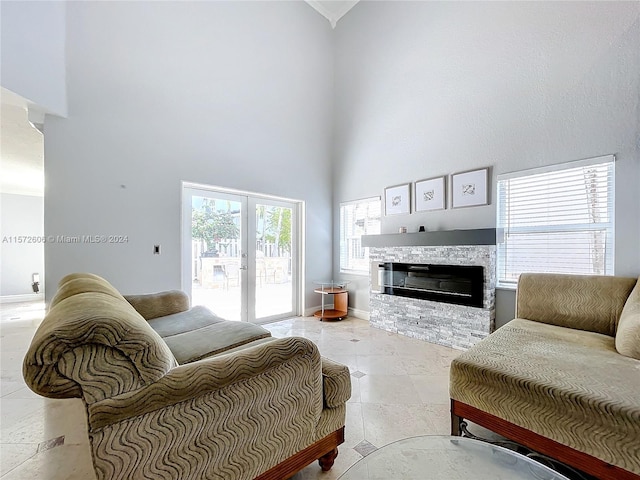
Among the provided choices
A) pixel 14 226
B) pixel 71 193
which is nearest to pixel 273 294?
Answer: pixel 71 193

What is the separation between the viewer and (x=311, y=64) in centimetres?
465

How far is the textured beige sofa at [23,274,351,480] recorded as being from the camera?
0.79 meters

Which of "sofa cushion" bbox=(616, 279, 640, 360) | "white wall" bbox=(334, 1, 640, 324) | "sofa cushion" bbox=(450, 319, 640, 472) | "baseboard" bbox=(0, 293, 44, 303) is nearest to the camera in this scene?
"sofa cushion" bbox=(450, 319, 640, 472)

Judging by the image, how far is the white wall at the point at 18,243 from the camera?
5.96 metres

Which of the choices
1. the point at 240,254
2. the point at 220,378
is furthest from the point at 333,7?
the point at 220,378

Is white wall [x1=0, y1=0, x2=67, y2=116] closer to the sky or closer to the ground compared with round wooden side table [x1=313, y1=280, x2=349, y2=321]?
closer to the sky

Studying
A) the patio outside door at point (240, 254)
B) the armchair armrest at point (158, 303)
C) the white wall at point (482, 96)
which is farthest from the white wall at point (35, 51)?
the white wall at point (482, 96)

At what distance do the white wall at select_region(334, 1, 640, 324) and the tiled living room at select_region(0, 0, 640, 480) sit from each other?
25 millimetres

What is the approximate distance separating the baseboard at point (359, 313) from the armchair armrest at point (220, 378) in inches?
123

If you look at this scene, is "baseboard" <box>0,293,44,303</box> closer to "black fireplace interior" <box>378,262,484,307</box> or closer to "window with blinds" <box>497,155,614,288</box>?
"black fireplace interior" <box>378,262,484,307</box>

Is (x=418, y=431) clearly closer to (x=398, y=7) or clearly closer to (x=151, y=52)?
(x=151, y=52)

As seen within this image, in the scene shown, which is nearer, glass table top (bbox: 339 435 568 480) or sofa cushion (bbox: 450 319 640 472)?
glass table top (bbox: 339 435 568 480)

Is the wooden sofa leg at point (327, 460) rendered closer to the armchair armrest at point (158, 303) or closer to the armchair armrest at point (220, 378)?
the armchair armrest at point (220, 378)

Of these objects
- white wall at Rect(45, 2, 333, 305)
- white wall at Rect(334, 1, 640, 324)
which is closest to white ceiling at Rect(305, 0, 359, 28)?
white wall at Rect(334, 1, 640, 324)
